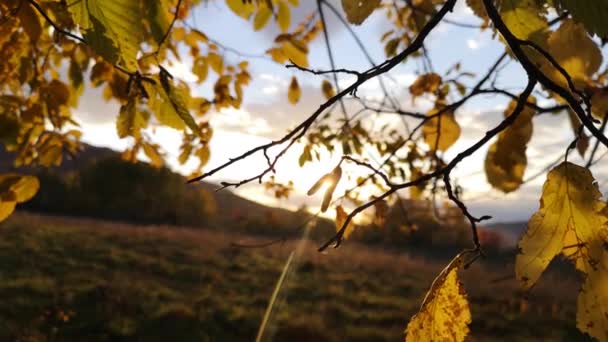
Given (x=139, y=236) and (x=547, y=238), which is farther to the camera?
(x=139, y=236)

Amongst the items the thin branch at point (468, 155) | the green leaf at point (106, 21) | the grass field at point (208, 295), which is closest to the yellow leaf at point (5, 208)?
the green leaf at point (106, 21)

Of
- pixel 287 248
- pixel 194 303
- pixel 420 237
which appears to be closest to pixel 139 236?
pixel 287 248

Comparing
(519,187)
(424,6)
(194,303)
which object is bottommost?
(194,303)

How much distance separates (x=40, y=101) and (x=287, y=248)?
16.2 metres

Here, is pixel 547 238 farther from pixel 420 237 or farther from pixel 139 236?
pixel 420 237

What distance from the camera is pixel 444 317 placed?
701 mm

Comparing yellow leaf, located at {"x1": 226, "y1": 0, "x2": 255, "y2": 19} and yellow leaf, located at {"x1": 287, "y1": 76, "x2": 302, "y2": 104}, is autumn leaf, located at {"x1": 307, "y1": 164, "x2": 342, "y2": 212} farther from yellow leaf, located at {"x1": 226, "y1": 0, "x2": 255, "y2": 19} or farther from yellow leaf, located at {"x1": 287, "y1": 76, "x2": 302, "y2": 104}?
yellow leaf, located at {"x1": 287, "y1": 76, "x2": 302, "y2": 104}

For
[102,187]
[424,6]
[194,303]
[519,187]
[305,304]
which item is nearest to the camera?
[519,187]

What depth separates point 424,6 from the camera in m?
1.95

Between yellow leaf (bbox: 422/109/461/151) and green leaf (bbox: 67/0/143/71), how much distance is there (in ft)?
3.55

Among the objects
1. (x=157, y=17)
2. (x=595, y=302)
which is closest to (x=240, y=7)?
(x=157, y=17)

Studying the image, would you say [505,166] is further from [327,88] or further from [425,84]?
[327,88]

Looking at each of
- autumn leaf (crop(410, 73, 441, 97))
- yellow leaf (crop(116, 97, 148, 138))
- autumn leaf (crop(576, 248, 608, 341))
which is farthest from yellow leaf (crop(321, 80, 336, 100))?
autumn leaf (crop(576, 248, 608, 341))

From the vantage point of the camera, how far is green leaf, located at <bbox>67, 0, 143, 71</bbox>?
2.43 feet
